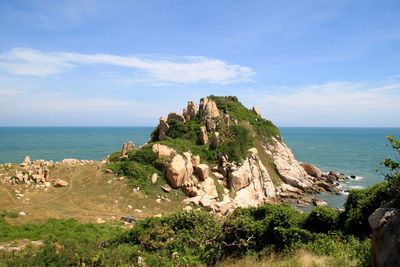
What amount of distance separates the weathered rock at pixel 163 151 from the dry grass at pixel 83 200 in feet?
18.3

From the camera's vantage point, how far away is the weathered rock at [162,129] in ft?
163

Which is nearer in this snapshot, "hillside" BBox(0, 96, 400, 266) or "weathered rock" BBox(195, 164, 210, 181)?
"hillside" BBox(0, 96, 400, 266)

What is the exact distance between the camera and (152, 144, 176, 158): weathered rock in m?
41.8

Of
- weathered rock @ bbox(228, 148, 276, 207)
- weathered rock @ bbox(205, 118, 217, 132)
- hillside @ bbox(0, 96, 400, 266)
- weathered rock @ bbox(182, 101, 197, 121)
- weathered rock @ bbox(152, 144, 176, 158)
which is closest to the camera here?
hillside @ bbox(0, 96, 400, 266)

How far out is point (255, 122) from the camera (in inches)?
2473

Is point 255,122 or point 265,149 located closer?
point 265,149

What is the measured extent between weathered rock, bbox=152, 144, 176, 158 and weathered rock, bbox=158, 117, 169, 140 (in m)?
6.40

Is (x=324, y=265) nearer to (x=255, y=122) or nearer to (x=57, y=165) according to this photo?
(x=57, y=165)

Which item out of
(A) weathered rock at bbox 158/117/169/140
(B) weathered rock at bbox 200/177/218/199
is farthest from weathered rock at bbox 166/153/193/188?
(A) weathered rock at bbox 158/117/169/140

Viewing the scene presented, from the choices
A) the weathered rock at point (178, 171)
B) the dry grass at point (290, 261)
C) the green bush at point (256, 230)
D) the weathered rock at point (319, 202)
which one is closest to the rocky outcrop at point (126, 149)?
the weathered rock at point (178, 171)

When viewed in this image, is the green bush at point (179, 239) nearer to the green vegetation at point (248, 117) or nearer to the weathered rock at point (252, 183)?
the weathered rock at point (252, 183)

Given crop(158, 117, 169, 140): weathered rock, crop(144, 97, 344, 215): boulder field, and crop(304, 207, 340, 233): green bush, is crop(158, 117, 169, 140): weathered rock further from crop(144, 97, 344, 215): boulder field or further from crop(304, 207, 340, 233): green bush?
crop(304, 207, 340, 233): green bush

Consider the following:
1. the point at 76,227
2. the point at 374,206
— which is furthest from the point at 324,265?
the point at 76,227

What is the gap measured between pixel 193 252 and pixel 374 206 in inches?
340
